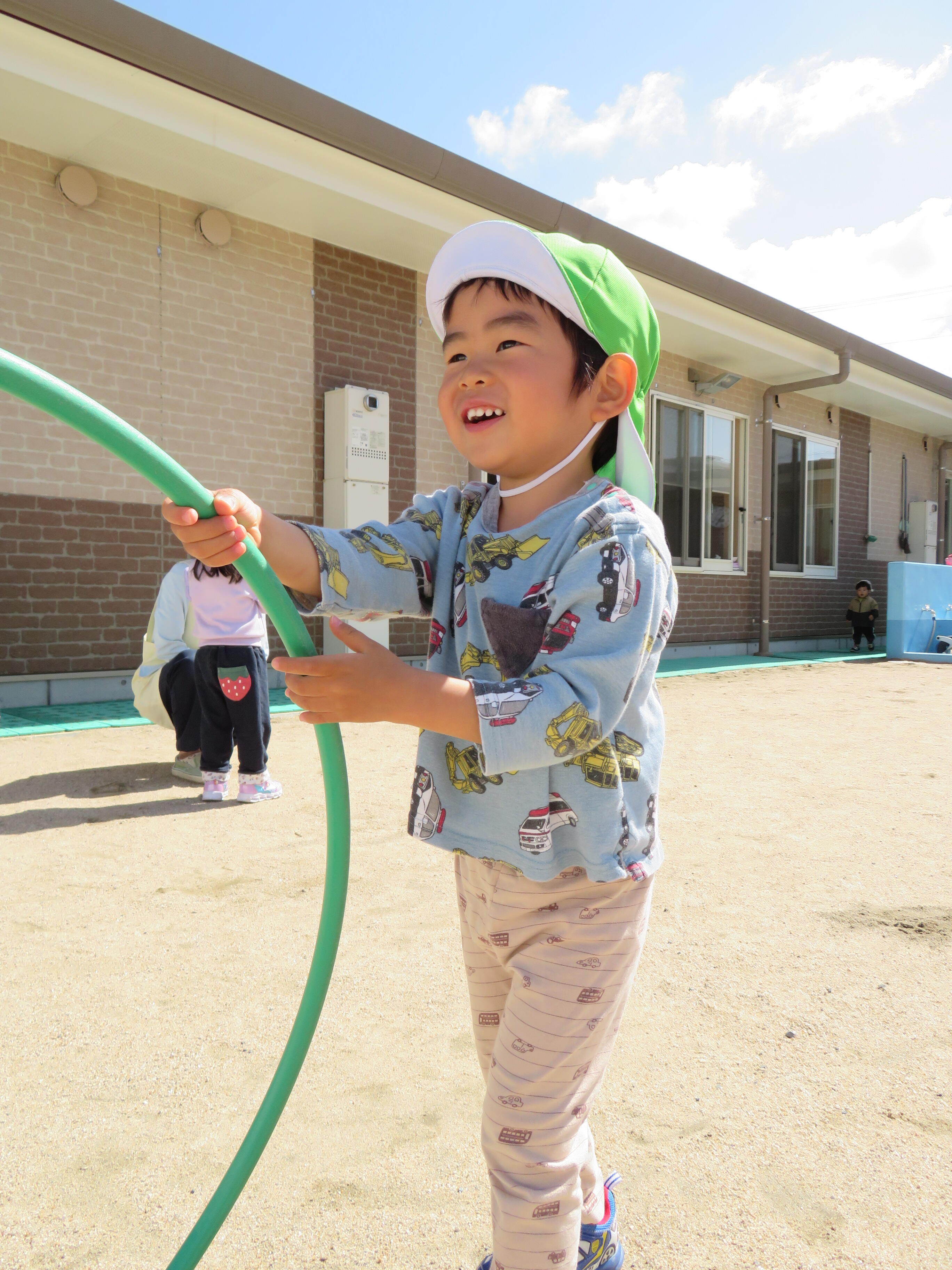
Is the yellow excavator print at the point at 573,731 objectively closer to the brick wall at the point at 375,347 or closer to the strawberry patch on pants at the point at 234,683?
the strawberry patch on pants at the point at 234,683

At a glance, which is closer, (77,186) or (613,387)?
(613,387)

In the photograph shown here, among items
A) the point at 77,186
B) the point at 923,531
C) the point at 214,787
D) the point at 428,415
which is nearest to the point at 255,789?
the point at 214,787

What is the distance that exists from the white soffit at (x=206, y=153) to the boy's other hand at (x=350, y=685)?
517cm

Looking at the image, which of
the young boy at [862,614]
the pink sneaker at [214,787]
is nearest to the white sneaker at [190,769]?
the pink sneaker at [214,787]

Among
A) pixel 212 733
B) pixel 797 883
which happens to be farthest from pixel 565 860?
pixel 212 733

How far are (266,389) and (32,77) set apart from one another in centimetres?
256

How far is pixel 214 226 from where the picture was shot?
6668mm

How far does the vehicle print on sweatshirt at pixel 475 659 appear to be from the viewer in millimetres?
1254

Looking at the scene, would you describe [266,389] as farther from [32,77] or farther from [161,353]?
[32,77]

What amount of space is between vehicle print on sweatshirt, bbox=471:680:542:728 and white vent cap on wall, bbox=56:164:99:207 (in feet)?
20.5

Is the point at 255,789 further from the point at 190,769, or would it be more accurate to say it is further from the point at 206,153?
the point at 206,153

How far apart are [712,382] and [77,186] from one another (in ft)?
23.9

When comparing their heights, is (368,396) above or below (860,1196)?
above

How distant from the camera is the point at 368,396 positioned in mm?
7465
